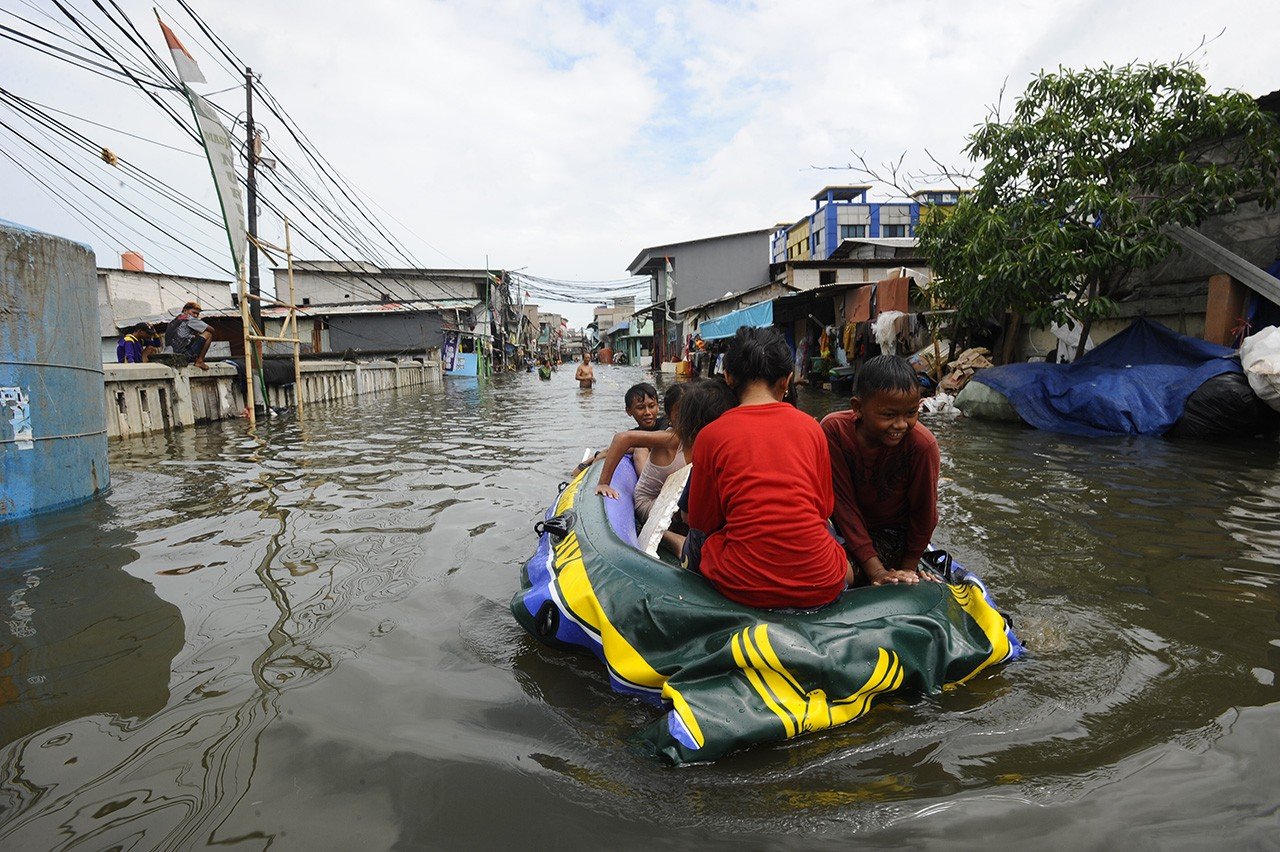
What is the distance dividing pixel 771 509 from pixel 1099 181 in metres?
10.2

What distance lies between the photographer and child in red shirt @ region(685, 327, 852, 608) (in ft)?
8.44

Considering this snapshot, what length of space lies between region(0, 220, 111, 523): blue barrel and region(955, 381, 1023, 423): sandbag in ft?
35.4

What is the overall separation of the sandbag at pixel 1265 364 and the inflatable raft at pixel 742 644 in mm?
6510

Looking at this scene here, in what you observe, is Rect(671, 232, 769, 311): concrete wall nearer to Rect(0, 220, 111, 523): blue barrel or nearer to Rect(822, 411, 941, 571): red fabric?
Rect(0, 220, 111, 523): blue barrel

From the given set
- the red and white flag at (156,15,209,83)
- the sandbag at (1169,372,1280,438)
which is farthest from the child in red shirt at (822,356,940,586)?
the red and white flag at (156,15,209,83)

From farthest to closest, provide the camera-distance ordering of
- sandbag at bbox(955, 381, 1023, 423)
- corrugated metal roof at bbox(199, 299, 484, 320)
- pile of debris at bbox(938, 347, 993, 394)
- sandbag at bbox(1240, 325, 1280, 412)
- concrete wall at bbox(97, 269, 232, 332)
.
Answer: corrugated metal roof at bbox(199, 299, 484, 320)
concrete wall at bbox(97, 269, 232, 332)
pile of debris at bbox(938, 347, 993, 394)
sandbag at bbox(955, 381, 1023, 423)
sandbag at bbox(1240, 325, 1280, 412)

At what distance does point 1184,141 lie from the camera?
29.9ft

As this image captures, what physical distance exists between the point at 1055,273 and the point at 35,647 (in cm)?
1095

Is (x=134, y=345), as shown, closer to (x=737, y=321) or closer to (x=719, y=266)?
(x=737, y=321)

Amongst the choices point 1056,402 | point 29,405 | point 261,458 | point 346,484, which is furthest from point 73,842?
point 1056,402

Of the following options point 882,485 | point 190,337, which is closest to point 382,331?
point 190,337

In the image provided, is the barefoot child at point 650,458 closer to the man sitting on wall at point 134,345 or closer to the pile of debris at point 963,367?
the pile of debris at point 963,367

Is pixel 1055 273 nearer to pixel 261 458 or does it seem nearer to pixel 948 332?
pixel 948 332

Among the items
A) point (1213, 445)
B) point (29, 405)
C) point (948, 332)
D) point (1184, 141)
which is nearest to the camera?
point (29, 405)
